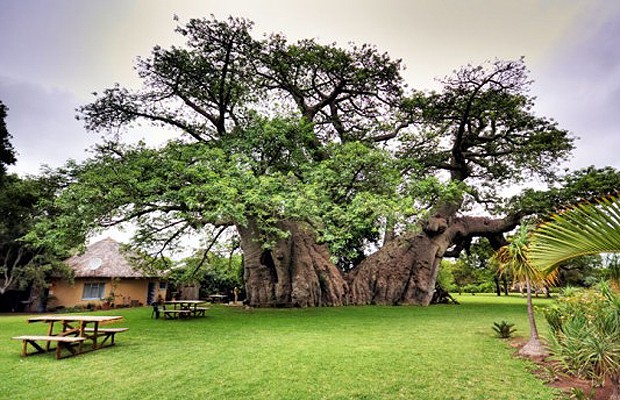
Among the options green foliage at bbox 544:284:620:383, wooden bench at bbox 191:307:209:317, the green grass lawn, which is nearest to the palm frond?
green foliage at bbox 544:284:620:383

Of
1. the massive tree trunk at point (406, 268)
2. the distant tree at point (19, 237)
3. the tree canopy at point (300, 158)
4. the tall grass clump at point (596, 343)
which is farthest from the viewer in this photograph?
the massive tree trunk at point (406, 268)

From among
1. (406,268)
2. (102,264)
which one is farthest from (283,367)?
(102,264)

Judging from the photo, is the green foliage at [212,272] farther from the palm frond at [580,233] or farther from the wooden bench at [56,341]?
the palm frond at [580,233]

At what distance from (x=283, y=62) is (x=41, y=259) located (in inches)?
651

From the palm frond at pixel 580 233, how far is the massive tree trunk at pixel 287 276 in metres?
12.5

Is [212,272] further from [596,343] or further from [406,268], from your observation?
[596,343]

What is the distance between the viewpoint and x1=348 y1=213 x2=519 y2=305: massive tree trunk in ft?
57.5

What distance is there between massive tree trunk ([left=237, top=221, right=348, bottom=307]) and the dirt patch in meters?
10.5

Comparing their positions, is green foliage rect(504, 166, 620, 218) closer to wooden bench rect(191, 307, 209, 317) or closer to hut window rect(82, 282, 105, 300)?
wooden bench rect(191, 307, 209, 317)

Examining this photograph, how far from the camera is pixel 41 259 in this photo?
59.5 feet

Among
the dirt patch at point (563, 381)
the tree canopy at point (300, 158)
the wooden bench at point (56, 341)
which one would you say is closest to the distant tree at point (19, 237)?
the tree canopy at point (300, 158)

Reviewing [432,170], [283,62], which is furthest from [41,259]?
[432,170]

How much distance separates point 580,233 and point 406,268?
16.0 metres

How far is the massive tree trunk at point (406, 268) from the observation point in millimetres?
17531
